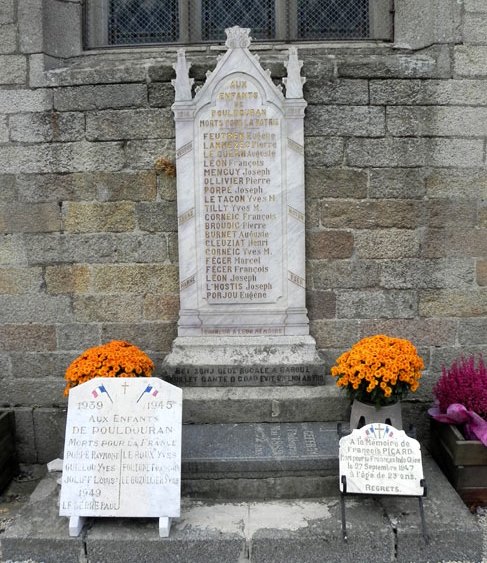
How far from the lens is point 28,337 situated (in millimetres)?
4152

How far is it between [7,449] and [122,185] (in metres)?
2.01

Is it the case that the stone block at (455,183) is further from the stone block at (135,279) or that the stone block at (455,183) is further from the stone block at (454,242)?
the stone block at (135,279)

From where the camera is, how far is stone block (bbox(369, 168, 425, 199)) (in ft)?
13.0

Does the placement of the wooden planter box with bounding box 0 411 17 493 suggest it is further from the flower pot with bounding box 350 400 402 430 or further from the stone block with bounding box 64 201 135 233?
the flower pot with bounding box 350 400 402 430

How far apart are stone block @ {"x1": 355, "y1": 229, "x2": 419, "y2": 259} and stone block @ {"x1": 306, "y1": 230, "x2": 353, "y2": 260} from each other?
0.21ft

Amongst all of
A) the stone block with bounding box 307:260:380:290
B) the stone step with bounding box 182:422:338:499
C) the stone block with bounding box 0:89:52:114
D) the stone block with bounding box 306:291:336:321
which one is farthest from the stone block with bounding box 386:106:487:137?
the stone block with bounding box 0:89:52:114

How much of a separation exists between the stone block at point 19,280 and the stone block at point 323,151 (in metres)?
2.12

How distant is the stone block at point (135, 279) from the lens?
13.3 ft

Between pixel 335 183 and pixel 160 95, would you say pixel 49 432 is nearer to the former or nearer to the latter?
pixel 160 95

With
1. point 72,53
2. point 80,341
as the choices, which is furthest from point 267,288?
point 72,53

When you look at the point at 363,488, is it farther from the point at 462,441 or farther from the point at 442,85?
the point at 442,85

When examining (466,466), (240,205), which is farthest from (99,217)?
(466,466)

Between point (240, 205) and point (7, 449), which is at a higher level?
point (240, 205)

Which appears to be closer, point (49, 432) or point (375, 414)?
point (375, 414)
